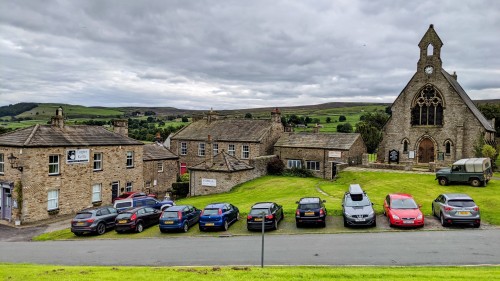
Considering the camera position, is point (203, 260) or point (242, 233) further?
point (242, 233)

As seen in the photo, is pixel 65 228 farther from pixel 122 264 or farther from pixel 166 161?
pixel 166 161

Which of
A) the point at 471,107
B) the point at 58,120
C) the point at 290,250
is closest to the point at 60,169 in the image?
the point at 58,120

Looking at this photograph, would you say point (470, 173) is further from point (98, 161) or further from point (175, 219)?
point (98, 161)

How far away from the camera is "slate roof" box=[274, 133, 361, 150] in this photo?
157ft

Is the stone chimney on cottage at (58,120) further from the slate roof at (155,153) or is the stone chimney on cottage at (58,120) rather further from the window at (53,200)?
the slate roof at (155,153)

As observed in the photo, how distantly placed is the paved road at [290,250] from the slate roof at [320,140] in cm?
2657

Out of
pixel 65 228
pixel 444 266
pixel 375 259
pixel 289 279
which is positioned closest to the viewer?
pixel 289 279

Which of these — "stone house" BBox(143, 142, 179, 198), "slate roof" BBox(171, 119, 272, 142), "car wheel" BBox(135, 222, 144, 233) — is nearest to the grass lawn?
"car wheel" BBox(135, 222, 144, 233)

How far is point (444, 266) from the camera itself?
15281 millimetres

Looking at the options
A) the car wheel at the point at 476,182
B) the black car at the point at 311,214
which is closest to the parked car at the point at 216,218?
the black car at the point at 311,214

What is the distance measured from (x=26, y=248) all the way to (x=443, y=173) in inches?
1200

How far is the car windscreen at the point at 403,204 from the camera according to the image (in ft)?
77.1

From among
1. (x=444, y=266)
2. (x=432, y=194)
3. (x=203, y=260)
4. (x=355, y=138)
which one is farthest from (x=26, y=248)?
(x=355, y=138)

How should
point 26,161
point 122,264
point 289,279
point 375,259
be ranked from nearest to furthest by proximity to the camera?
1. point 289,279
2. point 375,259
3. point 122,264
4. point 26,161
